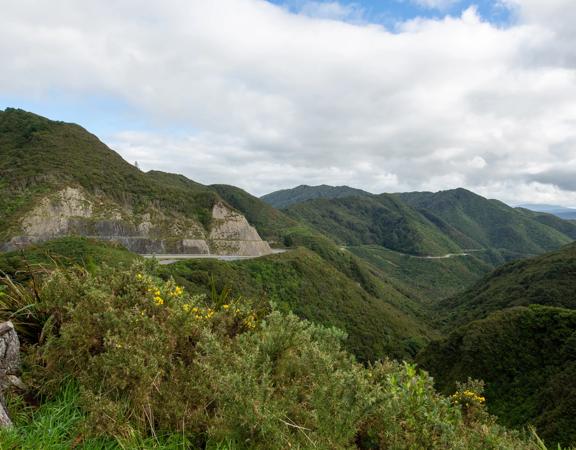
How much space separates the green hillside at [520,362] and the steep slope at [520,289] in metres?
45.3

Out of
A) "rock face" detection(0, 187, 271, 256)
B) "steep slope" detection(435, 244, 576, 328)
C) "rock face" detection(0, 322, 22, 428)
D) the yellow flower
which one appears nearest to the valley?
the yellow flower

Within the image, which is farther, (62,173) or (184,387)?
(62,173)

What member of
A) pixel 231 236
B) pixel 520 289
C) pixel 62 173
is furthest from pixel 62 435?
pixel 520 289

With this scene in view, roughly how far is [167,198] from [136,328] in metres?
85.9

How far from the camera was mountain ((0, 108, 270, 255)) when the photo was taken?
6241 centimetres

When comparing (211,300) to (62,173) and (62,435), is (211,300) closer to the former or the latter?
(62,435)

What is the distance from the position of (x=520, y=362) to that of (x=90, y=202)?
73.4 meters

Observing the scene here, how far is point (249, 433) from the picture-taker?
289 cm

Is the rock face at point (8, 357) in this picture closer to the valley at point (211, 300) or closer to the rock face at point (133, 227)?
the valley at point (211, 300)

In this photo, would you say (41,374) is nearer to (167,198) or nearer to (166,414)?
(166,414)

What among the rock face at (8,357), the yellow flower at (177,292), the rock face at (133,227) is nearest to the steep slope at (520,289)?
the rock face at (133,227)

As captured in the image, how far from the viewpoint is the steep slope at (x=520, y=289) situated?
90625 mm

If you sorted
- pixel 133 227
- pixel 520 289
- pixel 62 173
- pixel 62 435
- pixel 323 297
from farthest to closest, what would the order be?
pixel 520 289 < pixel 323 297 < pixel 62 173 < pixel 133 227 < pixel 62 435

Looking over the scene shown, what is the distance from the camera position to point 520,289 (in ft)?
340
